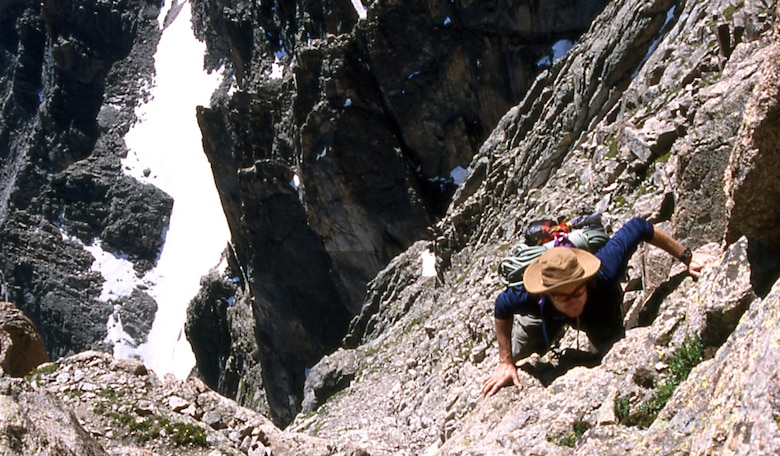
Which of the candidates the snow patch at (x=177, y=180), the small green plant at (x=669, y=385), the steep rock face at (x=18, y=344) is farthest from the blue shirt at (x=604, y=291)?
the snow patch at (x=177, y=180)

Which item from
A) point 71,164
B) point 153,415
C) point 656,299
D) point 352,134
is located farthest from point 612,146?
point 71,164

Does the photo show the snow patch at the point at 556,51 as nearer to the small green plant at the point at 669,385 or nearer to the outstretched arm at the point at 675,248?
the outstretched arm at the point at 675,248

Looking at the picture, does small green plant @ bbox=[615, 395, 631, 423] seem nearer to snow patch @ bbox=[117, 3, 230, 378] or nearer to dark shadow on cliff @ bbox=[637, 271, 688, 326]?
dark shadow on cliff @ bbox=[637, 271, 688, 326]

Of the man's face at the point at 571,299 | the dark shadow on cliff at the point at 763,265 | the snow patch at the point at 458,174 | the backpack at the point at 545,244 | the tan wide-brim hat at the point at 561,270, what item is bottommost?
the dark shadow on cliff at the point at 763,265

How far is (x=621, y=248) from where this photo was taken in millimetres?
7285

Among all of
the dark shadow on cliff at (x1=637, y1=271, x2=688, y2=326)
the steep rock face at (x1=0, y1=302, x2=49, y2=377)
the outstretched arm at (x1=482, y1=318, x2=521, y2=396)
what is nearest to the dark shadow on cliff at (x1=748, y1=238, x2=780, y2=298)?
the dark shadow on cliff at (x1=637, y1=271, x2=688, y2=326)

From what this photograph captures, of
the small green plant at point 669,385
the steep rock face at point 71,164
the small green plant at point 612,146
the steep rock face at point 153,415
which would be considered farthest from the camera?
the steep rock face at point 71,164

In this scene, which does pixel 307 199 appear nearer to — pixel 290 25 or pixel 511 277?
pixel 290 25

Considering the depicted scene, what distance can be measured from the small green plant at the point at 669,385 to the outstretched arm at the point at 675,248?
1.34 metres

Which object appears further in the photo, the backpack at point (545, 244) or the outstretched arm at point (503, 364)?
the outstretched arm at point (503, 364)

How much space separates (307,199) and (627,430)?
5238 centimetres

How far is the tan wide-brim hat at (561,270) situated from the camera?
6.63m

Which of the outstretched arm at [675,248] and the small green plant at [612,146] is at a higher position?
the small green plant at [612,146]

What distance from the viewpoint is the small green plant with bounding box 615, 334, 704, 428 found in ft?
19.6
